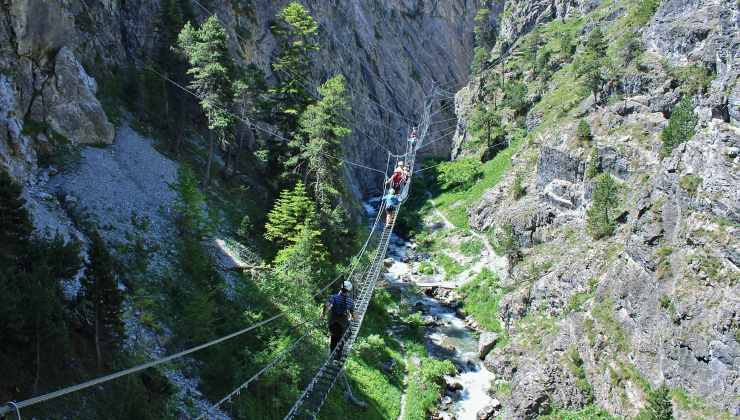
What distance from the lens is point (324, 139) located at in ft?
115

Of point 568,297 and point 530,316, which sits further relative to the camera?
point 530,316

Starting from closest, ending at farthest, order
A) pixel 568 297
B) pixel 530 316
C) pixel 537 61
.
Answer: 1. pixel 568 297
2. pixel 530 316
3. pixel 537 61

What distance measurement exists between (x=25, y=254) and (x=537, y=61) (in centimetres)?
6646

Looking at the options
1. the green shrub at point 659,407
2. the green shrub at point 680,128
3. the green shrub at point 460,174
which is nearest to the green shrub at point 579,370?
the green shrub at point 659,407

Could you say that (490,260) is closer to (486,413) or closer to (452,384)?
(452,384)

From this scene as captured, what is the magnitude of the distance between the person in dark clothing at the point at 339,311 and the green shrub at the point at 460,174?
46.9 meters

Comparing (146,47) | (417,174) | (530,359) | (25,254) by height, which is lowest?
(530,359)

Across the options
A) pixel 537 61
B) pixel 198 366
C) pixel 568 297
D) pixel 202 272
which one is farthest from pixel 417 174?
pixel 198 366

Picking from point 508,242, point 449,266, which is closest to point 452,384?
point 508,242

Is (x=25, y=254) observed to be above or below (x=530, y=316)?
above

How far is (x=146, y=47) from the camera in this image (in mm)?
39875

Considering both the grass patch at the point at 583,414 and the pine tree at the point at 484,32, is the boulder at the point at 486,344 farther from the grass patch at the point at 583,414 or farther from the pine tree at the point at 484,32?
the pine tree at the point at 484,32

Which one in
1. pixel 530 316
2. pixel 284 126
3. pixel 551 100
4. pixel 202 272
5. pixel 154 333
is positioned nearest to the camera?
pixel 154 333

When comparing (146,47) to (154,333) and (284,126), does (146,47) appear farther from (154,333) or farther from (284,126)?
(154,333)
